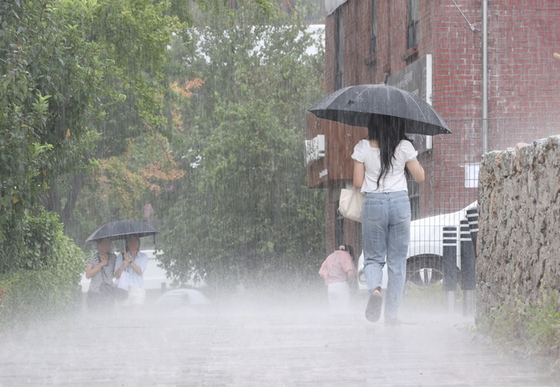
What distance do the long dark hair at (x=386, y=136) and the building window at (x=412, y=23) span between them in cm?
1365

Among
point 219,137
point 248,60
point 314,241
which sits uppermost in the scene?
point 248,60

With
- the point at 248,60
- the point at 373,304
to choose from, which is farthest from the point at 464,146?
the point at 248,60

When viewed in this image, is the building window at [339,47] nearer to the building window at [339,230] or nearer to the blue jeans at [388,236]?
the building window at [339,230]

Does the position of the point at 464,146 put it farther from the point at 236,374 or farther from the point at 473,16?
the point at 236,374

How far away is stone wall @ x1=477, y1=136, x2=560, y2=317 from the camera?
22.2 feet

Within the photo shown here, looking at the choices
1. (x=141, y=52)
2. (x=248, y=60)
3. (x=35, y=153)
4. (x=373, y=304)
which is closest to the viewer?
(x=373, y=304)

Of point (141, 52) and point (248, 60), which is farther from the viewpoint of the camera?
point (248, 60)

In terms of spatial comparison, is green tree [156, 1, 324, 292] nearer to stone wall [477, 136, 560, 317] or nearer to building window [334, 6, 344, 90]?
building window [334, 6, 344, 90]

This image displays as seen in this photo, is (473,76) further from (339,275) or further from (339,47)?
(339,47)

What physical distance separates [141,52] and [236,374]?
17.2 meters

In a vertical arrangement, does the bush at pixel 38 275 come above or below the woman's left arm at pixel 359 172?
below

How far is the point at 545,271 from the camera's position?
6844 mm

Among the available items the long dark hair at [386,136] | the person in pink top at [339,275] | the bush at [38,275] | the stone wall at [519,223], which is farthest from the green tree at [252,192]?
the stone wall at [519,223]

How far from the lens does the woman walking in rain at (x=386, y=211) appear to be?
904 centimetres
